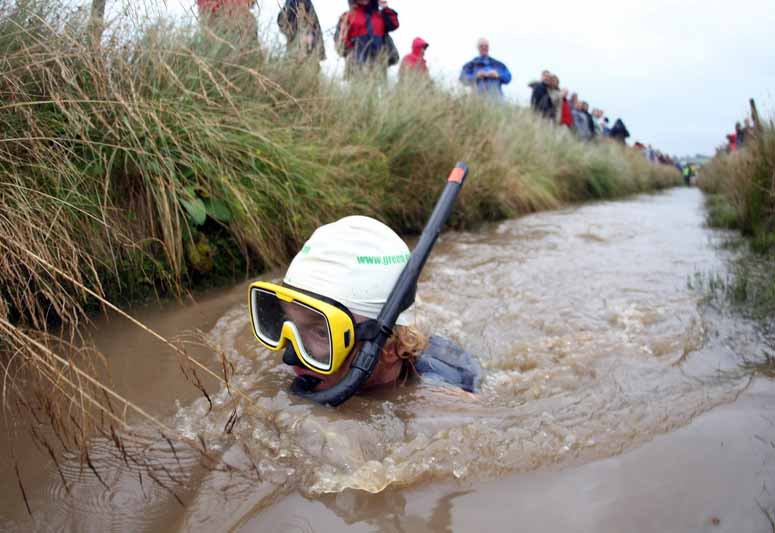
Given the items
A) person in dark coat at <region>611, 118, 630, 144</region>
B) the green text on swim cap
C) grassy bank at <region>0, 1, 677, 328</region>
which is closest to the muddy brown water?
grassy bank at <region>0, 1, 677, 328</region>

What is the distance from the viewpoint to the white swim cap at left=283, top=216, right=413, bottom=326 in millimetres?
2381

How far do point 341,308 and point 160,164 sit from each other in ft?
5.53

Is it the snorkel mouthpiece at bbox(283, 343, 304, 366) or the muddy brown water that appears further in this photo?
the snorkel mouthpiece at bbox(283, 343, 304, 366)

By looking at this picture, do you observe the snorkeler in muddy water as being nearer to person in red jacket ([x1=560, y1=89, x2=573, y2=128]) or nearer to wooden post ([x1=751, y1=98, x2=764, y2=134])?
wooden post ([x1=751, y1=98, x2=764, y2=134])

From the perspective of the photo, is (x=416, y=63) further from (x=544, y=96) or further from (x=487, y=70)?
(x=544, y=96)

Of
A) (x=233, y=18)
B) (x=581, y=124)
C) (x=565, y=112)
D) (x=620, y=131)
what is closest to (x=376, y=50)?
(x=233, y=18)

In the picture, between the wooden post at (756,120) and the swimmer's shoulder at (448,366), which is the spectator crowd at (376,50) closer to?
the wooden post at (756,120)

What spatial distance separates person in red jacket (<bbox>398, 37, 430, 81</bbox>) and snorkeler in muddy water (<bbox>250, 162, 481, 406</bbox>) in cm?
495

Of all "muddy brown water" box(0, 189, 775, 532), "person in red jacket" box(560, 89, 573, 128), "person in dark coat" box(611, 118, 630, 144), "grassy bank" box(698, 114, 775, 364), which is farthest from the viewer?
"person in dark coat" box(611, 118, 630, 144)

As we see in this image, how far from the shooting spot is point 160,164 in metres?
3.36

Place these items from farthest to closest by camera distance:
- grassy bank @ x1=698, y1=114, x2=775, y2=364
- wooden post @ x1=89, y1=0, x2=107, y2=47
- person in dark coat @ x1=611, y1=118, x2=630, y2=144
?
person in dark coat @ x1=611, y1=118, x2=630, y2=144
grassy bank @ x1=698, y1=114, x2=775, y2=364
wooden post @ x1=89, y1=0, x2=107, y2=47

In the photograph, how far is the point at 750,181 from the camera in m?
5.75

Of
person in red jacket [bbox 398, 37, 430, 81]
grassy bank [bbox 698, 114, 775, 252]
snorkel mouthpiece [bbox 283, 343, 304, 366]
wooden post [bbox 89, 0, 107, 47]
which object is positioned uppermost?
person in red jacket [bbox 398, 37, 430, 81]

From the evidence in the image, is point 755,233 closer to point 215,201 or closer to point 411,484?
point 215,201
